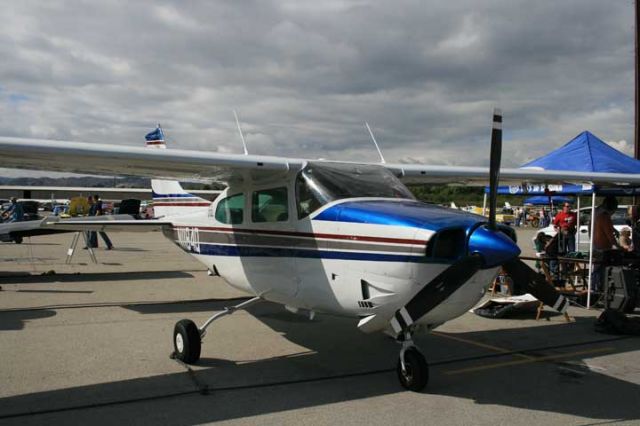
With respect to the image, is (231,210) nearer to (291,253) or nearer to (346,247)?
(291,253)

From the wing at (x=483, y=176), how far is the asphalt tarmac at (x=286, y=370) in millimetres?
2105

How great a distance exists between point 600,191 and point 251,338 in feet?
20.9

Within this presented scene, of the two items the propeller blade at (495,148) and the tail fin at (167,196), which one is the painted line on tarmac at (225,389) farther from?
the tail fin at (167,196)

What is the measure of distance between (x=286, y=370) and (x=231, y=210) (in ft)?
6.71

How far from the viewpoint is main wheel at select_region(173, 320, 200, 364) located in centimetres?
536

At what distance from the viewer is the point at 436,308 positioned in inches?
164

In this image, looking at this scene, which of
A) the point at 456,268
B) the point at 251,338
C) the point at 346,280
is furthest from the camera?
the point at 251,338

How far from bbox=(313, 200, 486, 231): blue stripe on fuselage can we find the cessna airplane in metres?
0.01

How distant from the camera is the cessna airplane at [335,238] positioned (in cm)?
407

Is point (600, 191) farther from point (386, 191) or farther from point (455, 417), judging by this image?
point (455, 417)

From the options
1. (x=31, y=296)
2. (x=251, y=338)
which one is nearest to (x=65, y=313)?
(x=31, y=296)

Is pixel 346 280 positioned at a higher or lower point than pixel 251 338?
higher

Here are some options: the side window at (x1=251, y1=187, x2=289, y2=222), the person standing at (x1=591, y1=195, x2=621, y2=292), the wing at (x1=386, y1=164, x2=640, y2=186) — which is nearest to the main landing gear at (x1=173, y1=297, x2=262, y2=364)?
the side window at (x1=251, y1=187, x2=289, y2=222)

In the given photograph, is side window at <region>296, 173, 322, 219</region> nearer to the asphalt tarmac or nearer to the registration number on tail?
the asphalt tarmac
